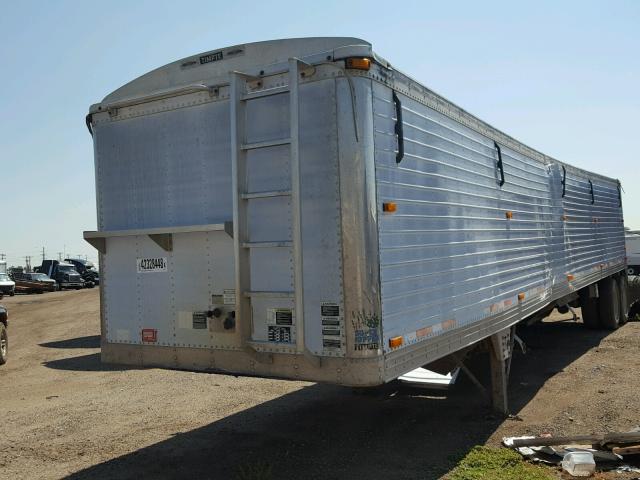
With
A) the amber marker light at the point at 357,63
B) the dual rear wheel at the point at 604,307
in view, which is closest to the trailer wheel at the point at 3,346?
the amber marker light at the point at 357,63

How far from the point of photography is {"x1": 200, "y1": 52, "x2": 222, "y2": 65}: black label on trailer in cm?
499

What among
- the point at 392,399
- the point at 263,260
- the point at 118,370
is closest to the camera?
the point at 263,260

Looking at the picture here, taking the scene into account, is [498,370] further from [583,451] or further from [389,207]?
[389,207]

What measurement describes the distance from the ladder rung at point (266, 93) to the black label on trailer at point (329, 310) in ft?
5.26

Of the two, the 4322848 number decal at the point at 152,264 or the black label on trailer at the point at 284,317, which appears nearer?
the black label on trailer at the point at 284,317

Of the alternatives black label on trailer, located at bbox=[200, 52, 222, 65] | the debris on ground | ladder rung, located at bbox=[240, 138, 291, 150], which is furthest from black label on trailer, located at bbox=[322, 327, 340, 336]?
the debris on ground

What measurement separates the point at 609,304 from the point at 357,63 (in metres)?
11.9

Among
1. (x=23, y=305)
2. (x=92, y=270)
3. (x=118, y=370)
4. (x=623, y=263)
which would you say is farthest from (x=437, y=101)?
(x=92, y=270)

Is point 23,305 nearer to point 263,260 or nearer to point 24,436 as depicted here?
point 24,436

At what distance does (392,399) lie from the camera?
26.5 feet

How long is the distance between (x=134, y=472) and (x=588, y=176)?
10.4m

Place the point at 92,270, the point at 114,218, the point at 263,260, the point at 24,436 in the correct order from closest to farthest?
the point at 263,260
the point at 114,218
the point at 24,436
the point at 92,270

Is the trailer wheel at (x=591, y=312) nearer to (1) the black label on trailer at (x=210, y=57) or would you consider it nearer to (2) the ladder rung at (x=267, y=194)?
(2) the ladder rung at (x=267, y=194)

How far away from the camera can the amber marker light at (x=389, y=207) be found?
177 inches
